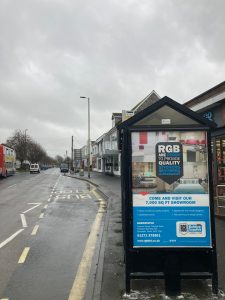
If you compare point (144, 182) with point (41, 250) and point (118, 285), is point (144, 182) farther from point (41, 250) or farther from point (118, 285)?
point (41, 250)

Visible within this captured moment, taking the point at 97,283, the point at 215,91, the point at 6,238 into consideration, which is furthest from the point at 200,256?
the point at 215,91

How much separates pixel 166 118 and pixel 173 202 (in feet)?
4.08

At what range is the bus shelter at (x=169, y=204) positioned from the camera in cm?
553

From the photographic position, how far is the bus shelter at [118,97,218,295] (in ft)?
18.1

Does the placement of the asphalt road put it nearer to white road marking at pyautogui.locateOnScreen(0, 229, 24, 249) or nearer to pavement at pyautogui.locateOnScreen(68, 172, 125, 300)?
white road marking at pyautogui.locateOnScreen(0, 229, 24, 249)

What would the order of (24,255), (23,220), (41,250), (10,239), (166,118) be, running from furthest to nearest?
(23,220), (10,239), (41,250), (24,255), (166,118)

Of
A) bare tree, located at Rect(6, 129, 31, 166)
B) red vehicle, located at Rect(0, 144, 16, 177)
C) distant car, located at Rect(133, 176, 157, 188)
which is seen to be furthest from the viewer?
bare tree, located at Rect(6, 129, 31, 166)

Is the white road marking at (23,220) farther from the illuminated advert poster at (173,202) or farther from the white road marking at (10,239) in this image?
the illuminated advert poster at (173,202)

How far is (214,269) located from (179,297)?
0.63 metres

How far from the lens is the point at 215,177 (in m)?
15.7

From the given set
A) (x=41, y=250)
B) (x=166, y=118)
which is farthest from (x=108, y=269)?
(x=166, y=118)

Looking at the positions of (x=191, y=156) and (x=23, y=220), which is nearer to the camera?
(x=191, y=156)

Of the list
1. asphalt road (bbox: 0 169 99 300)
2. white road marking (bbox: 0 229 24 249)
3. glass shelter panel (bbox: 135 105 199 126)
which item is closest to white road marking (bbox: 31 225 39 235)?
asphalt road (bbox: 0 169 99 300)

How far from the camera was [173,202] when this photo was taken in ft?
18.2
